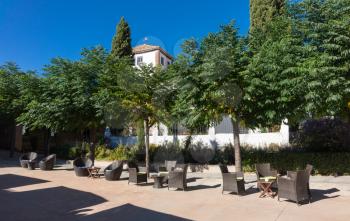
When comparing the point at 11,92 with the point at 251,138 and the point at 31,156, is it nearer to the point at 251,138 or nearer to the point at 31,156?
the point at 31,156

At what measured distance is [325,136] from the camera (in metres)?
14.4

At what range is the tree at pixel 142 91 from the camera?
1445cm

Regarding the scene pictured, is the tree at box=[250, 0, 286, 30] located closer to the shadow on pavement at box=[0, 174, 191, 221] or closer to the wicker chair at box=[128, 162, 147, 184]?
the wicker chair at box=[128, 162, 147, 184]

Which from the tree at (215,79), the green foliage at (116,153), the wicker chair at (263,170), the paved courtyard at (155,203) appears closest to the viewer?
the paved courtyard at (155,203)

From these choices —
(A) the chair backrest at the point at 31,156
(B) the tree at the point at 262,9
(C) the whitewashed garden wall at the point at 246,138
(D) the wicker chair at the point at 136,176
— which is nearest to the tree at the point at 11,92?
(A) the chair backrest at the point at 31,156

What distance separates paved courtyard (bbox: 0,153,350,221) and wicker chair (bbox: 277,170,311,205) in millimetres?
238

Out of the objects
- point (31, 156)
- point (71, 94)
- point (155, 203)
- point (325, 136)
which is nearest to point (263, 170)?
point (155, 203)

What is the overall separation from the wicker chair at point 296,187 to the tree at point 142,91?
718 cm

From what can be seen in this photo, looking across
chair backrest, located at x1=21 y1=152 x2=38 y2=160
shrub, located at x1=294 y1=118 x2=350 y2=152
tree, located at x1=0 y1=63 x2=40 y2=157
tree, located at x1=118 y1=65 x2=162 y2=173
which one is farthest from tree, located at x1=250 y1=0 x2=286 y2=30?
chair backrest, located at x1=21 y1=152 x2=38 y2=160

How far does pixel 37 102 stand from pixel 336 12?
15820mm

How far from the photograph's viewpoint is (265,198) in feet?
31.2

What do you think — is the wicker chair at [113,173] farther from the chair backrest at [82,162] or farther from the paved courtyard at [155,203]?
the chair backrest at [82,162]

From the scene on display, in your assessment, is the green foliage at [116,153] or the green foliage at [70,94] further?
the green foliage at [116,153]

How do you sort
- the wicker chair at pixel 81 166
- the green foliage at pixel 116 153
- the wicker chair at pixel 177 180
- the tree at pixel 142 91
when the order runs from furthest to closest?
1. the green foliage at pixel 116 153
2. the wicker chair at pixel 81 166
3. the tree at pixel 142 91
4. the wicker chair at pixel 177 180
